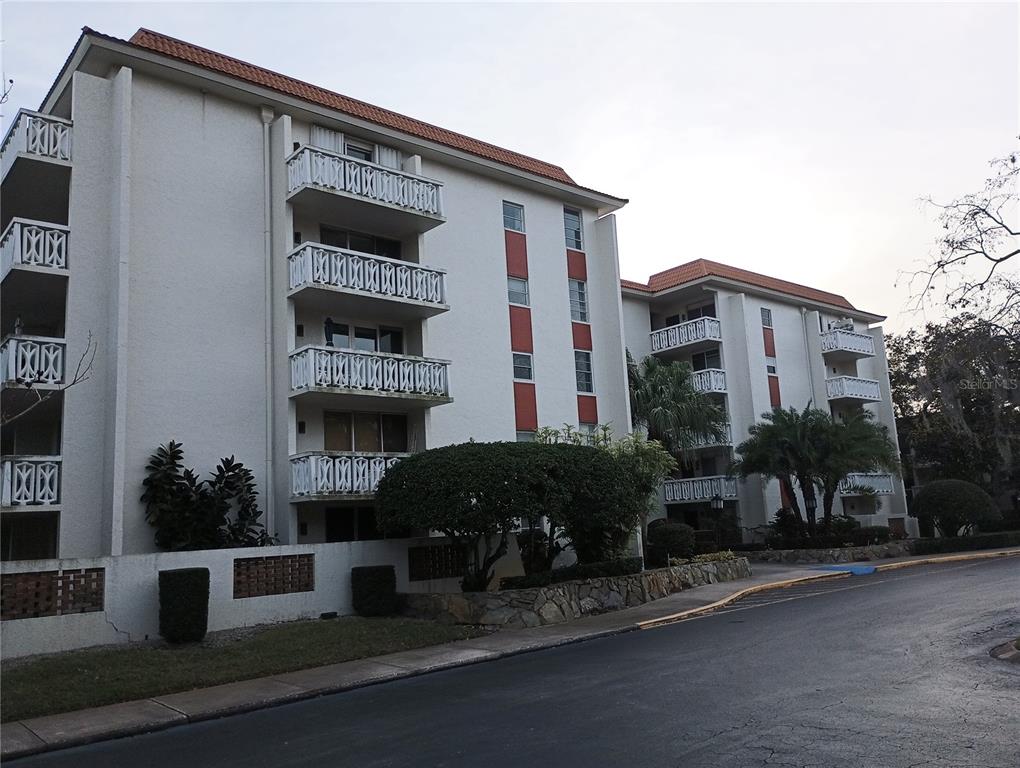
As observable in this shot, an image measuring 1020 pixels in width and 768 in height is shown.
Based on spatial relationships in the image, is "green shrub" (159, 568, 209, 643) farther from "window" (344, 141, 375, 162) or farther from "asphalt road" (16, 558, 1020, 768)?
"window" (344, 141, 375, 162)

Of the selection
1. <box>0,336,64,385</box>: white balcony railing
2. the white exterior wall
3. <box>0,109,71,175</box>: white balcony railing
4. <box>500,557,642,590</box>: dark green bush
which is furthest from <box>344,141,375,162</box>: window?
the white exterior wall

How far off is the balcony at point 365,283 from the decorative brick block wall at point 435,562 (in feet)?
21.3

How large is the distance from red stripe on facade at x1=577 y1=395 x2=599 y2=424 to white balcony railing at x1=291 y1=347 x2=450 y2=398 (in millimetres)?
7020

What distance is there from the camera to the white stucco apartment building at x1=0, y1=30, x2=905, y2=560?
18.4m

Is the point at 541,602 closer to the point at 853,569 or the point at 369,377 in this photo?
the point at 369,377

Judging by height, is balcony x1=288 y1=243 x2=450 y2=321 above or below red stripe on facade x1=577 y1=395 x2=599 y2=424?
above

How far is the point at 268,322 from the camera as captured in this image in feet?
70.2

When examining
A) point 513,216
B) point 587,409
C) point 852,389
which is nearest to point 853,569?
point 587,409

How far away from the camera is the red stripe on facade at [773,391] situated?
39844 mm

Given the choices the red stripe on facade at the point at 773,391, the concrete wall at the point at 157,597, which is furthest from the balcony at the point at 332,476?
the red stripe on facade at the point at 773,391

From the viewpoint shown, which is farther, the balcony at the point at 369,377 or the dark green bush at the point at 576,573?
the balcony at the point at 369,377

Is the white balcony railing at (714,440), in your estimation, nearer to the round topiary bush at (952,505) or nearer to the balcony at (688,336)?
the balcony at (688,336)

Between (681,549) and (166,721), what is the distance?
19770mm

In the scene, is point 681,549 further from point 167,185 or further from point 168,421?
point 167,185
